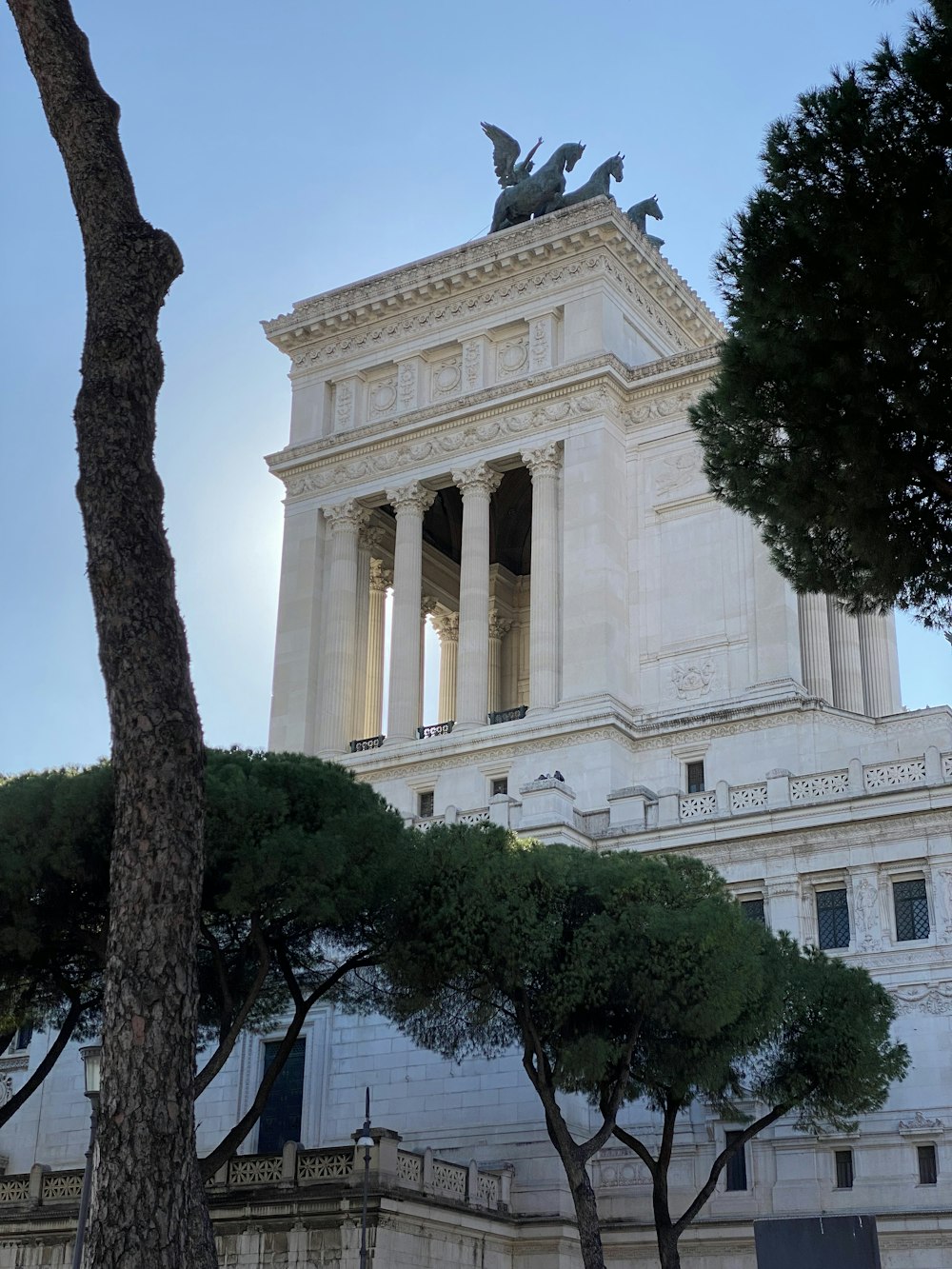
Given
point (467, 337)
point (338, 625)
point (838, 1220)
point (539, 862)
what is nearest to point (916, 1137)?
point (539, 862)

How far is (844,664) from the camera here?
5456cm

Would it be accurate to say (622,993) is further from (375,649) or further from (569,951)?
(375,649)

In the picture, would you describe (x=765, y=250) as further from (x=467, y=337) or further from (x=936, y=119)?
(x=467, y=337)

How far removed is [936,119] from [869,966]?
21335 mm

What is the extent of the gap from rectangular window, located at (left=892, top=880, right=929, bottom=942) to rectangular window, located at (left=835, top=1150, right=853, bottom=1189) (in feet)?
14.9

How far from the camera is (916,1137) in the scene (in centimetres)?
3384

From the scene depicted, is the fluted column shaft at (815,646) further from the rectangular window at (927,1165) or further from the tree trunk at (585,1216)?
the tree trunk at (585,1216)

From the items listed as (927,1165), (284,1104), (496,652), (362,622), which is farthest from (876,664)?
(284,1104)

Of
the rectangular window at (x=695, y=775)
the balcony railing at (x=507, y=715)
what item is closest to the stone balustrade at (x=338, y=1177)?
the rectangular window at (x=695, y=775)

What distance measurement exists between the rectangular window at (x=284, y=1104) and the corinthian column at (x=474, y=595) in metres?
15.6

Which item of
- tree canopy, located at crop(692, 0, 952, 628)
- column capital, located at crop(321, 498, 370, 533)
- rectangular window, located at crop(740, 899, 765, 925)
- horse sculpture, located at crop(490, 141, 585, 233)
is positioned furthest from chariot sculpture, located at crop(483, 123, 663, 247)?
→ tree canopy, located at crop(692, 0, 952, 628)

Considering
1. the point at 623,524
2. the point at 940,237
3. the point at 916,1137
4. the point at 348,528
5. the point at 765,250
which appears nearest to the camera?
the point at 940,237

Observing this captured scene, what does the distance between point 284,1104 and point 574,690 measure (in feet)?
54.0

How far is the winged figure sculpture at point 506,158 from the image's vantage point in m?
63.9
